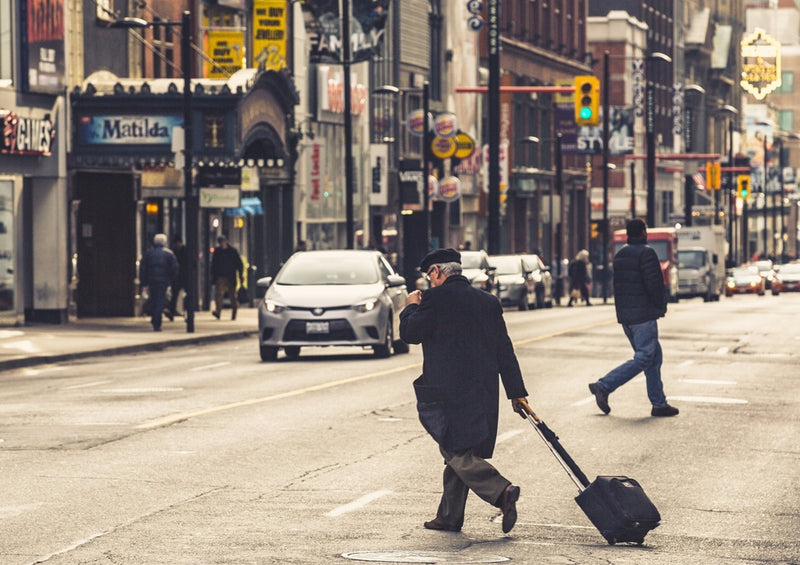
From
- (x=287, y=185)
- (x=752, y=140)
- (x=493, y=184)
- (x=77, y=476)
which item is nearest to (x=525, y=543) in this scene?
(x=77, y=476)

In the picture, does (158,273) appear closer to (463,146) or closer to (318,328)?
(318,328)

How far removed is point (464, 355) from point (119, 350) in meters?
20.4

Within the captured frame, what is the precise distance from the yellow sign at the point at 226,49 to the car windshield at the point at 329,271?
18365 mm

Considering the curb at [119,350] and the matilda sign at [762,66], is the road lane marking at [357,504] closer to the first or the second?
the curb at [119,350]

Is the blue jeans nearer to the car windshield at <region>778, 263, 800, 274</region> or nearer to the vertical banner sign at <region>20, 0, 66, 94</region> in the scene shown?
the vertical banner sign at <region>20, 0, 66, 94</region>


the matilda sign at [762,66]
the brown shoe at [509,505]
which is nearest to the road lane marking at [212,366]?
the brown shoe at [509,505]

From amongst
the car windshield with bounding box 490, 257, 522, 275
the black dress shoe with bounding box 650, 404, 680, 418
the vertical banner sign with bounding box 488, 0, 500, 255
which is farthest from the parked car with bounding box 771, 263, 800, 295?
the black dress shoe with bounding box 650, 404, 680, 418

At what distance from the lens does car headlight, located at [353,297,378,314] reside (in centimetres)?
2720

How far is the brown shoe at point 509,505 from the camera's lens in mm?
10820

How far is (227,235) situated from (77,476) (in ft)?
118

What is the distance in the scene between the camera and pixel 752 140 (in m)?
171

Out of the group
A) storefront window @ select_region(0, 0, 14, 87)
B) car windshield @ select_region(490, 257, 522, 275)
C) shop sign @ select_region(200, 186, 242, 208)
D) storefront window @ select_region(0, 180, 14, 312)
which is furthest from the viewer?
car windshield @ select_region(490, 257, 522, 275)

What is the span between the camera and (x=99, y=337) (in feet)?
111

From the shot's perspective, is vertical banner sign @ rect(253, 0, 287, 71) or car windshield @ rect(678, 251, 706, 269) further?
car windshield @ rect(678, 251, 706, 269)
